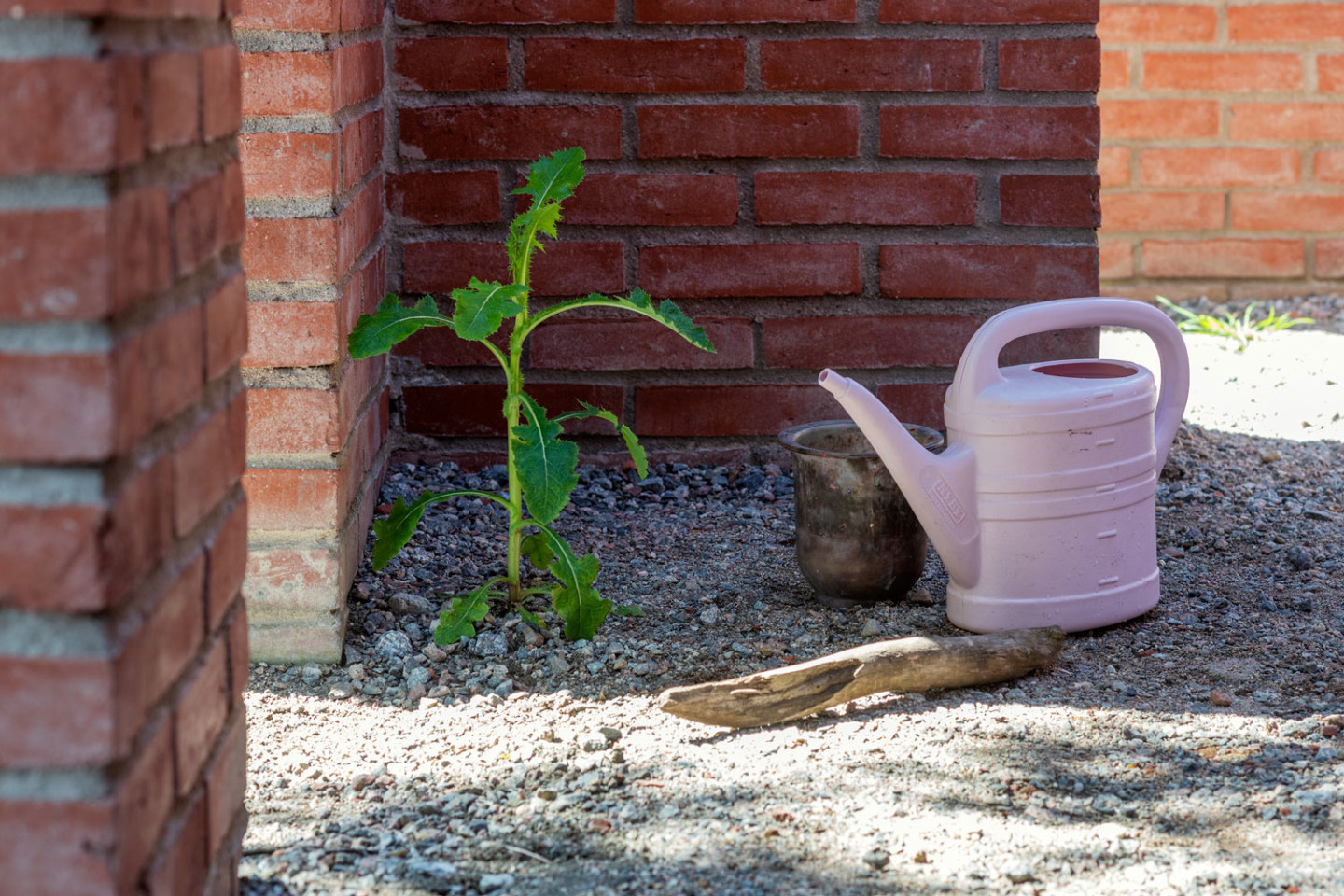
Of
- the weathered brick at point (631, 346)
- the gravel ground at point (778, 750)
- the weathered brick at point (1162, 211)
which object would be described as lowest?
the gravel ground at point (778, 750)

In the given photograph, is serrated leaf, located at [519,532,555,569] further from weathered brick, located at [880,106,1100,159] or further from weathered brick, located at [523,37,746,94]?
weathered brick, located at [880,106,1100,159]

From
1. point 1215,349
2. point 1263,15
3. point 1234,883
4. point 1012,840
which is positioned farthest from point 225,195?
point 1263,15

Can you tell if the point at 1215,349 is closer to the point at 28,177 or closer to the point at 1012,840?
the point at 1012,840

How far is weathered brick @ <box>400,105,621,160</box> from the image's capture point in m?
2.62

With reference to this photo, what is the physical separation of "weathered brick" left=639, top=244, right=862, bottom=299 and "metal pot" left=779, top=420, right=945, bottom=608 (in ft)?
1.93

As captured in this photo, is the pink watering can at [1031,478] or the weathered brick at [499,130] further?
the weathered brick at [499,130]

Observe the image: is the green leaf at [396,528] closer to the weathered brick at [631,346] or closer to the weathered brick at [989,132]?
the weathered brick at [631,346]

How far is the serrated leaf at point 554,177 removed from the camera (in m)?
2.02

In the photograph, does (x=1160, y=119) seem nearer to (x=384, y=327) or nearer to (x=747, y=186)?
(x=747, y=186)

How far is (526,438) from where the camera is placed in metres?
1.96

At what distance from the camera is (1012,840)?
4.78 feet

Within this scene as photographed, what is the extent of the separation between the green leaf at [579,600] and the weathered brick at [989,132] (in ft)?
3.67

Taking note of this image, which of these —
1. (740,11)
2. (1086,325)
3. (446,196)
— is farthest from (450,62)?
(1086,325)

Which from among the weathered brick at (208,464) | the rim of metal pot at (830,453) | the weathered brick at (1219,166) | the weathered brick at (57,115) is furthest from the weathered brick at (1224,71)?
the weathered brick at (57,115)
